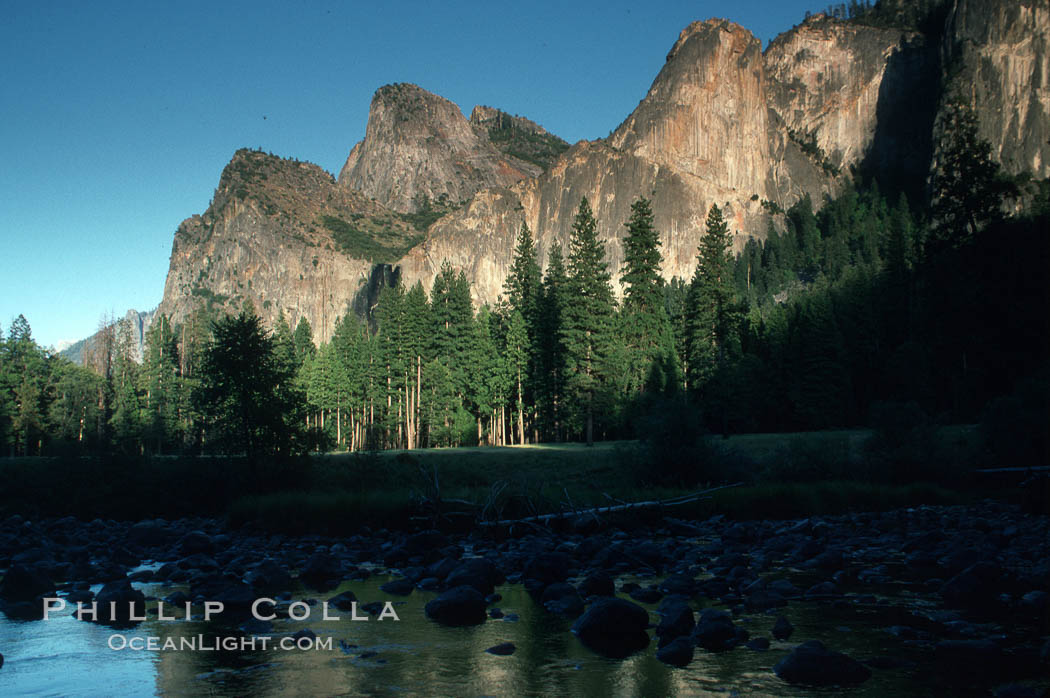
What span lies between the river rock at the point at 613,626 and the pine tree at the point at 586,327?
34.3 meters

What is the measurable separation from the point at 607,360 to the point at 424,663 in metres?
39.5

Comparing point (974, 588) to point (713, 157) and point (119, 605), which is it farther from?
point (713, 157)

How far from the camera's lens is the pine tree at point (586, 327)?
4419 centimetres

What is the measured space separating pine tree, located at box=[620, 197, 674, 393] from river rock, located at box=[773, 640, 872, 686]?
41998mm

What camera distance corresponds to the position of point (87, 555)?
14.4 metres

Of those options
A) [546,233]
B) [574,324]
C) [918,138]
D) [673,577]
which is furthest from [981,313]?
[918,138]

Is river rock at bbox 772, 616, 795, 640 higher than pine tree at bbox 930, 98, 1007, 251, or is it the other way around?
pine tree at bbox 930, 98, 1007, 251

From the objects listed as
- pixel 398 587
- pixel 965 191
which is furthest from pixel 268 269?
pixel 398 587

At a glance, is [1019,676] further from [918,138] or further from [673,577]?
[918,138]

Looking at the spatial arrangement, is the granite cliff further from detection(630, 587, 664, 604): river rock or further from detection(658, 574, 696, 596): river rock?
detection(630, 587, 664, 604): river rock

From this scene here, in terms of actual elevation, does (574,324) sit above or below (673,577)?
above

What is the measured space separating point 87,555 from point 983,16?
16438 cm

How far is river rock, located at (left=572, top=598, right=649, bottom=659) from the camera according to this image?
302 inches

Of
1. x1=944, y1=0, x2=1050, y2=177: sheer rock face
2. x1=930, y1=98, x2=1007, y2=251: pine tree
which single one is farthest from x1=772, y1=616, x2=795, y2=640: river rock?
x1=944, y1=0, x2=1050, y2=177: sheer rock face
